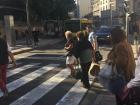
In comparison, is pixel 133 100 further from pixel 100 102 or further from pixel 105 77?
pixel 100 102

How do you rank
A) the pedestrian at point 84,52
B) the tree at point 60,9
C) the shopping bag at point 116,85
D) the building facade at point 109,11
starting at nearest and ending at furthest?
the shopping bag at point 116,85 → the pedestrian at point 84,52 → the tree at point 60,9 → the building facade at point 109,11

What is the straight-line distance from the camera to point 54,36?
2147 inches

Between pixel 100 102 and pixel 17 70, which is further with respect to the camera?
pixel 17 70

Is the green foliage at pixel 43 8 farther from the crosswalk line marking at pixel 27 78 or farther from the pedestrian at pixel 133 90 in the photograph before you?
the pedestrian at pixel 133 90

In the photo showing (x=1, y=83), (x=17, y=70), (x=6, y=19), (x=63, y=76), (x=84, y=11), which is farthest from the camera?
(x=84, y=11)

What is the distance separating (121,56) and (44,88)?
6133 millimetres

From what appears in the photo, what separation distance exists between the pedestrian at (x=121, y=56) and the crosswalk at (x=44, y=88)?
374cm

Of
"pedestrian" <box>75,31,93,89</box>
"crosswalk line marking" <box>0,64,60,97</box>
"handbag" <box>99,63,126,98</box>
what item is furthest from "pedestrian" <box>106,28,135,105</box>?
"crosswalk line marking" <box>0,64,60,97</box>

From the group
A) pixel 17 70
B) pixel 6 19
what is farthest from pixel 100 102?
pixel 6 19

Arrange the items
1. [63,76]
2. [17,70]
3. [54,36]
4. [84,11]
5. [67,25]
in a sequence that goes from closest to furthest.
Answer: [63,76] < [17,70] < [67,25] < [54,36] < [84,11]

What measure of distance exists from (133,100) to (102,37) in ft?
109

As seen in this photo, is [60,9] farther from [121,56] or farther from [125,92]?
[125,92]

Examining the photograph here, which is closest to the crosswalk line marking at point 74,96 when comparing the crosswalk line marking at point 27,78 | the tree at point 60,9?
the crosswalk line marking at point 27,78

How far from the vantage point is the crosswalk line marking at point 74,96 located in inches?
384
